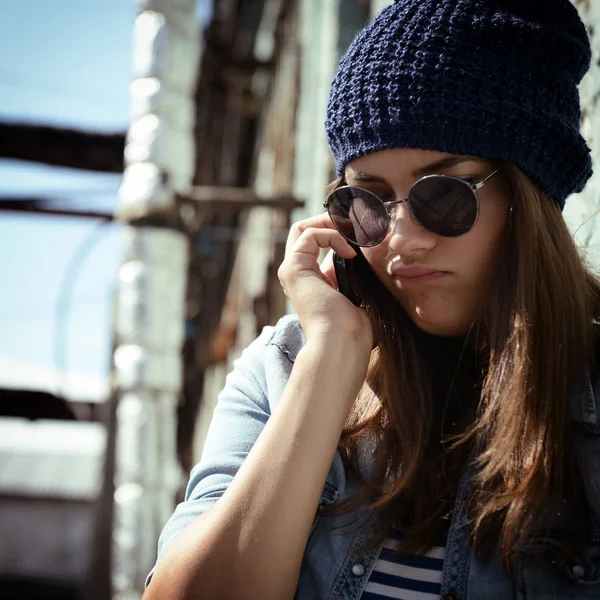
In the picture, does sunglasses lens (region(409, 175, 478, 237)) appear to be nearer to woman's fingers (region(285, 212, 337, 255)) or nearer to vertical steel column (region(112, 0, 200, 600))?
woman's fingers (region(285, 212, 337, 255))

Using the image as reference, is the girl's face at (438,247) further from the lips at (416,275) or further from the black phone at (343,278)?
the black phone at (343,278)

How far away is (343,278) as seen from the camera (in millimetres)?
1886

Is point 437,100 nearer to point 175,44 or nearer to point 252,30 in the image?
point 175,44

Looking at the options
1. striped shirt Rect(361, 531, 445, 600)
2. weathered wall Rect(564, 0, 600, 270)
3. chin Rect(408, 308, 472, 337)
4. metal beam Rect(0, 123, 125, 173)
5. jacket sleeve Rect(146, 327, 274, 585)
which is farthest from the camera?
metal beam Rect(0, 123, 125, 173)

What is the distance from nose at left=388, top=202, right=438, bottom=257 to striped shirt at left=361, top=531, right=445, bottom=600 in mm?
659

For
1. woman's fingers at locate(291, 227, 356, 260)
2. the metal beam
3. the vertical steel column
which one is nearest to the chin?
woman's fingers at locate(291, 227, 356, 260)

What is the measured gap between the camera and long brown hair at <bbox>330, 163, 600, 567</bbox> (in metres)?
1.46

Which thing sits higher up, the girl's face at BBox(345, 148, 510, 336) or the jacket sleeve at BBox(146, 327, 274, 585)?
the girl's face at BBox(345, 148, 510, 336)

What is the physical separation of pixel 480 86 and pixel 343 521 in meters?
1.01

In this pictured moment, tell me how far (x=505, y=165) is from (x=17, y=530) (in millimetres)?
14692

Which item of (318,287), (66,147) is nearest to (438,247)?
(318,287)

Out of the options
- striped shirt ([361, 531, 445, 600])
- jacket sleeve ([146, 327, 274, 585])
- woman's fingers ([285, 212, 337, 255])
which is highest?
woman's fingers ([285, 212, 337, 255])

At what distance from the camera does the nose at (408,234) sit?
166cm

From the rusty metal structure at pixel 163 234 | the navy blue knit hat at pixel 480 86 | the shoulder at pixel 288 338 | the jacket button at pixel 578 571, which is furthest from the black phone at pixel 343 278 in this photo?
the rusty metal structure at pixel 163 234
